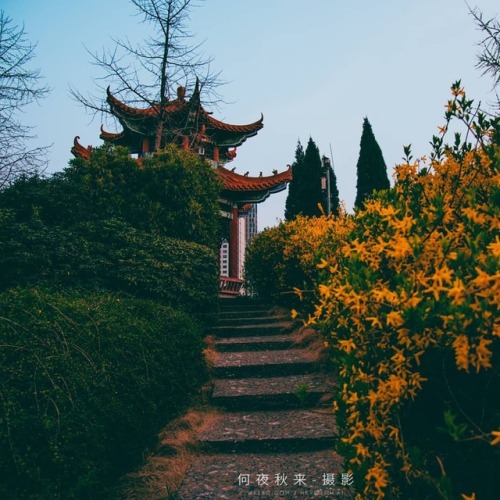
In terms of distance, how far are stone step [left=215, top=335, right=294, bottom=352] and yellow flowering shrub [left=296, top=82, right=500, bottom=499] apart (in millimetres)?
4410

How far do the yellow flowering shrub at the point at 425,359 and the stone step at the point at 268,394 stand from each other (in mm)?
2758

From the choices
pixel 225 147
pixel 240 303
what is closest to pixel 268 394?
pixel 240 303

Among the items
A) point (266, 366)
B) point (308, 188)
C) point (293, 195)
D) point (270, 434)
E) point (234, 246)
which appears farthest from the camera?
point (293, 195)

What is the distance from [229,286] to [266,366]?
948cm

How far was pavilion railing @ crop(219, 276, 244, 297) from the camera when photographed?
14.4 meters

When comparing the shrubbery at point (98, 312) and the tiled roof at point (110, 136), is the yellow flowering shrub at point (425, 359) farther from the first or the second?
the tiled roof at point (110, 136)

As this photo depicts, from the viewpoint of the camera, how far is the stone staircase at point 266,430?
3.06 metres

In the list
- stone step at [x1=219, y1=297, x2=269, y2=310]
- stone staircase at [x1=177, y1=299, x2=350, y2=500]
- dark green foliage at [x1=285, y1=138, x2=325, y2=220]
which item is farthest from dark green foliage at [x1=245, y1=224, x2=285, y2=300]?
dark green foliage at [x1=285, y1=138, x2=325, y2=220]

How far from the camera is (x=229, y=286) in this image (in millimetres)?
14773

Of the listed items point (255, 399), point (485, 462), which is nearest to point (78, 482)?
point (485, 462)

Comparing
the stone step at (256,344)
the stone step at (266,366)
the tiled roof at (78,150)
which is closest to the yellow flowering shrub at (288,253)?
the stone step at (256,344)

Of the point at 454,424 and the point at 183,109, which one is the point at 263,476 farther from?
the point at 183,109

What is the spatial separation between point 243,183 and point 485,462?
14.3 m

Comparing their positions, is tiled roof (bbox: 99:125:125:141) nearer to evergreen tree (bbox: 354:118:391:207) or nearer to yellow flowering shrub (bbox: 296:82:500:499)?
evergreen tree (bbox: 354:118:391:207)
